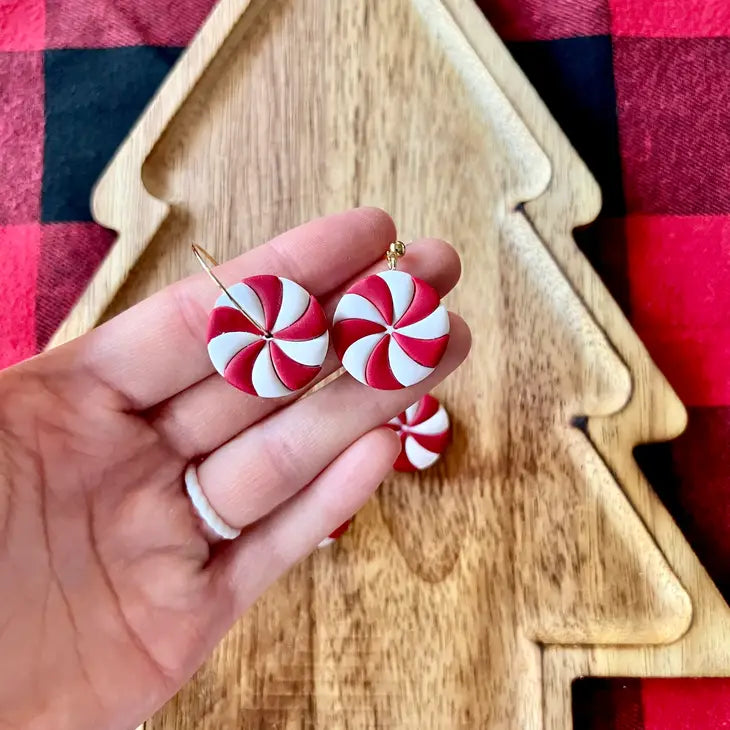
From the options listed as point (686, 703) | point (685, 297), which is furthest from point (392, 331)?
point (686, 703)

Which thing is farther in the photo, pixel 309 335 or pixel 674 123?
pixel 674 123

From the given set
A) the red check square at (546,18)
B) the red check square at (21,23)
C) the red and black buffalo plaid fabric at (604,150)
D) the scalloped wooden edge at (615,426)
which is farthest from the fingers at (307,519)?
the red check square at (21,23)

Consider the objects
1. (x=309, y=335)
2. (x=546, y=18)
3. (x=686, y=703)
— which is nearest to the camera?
(x=309, y=335)

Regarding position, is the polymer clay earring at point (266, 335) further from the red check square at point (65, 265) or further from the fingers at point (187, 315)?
the red check square at point (65, 265)

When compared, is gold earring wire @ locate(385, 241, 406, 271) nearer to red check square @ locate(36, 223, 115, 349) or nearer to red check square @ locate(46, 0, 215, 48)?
red check square @ locate(36, 223, 115, 349)

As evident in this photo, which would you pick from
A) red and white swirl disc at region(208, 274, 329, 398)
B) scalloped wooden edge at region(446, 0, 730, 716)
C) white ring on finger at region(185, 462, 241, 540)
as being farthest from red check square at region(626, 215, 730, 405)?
white ring on finger at region(185, 462, 241, 540)

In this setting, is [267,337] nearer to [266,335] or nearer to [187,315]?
[266,335]

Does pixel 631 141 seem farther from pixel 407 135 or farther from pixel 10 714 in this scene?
pixel 10 714
